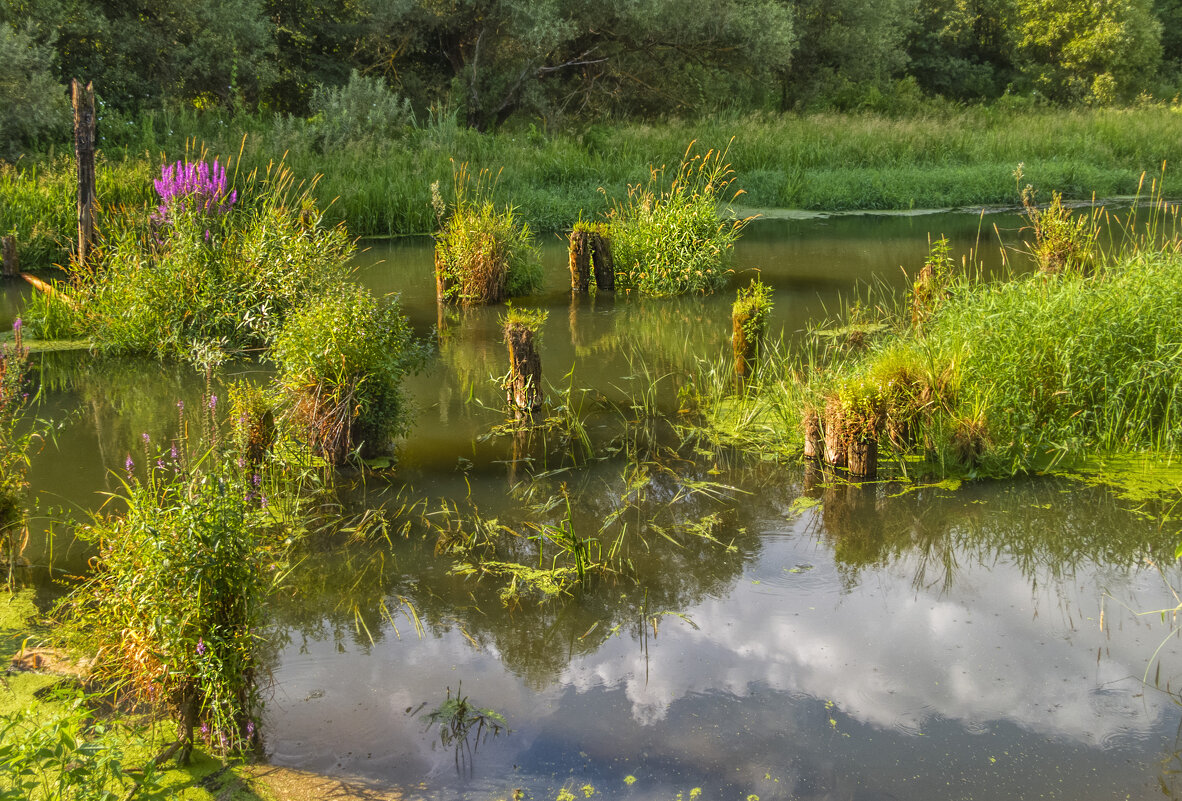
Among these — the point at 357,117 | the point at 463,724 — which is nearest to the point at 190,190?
the point at 463,724

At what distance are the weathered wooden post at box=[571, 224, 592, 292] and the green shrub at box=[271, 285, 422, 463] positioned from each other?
500cm

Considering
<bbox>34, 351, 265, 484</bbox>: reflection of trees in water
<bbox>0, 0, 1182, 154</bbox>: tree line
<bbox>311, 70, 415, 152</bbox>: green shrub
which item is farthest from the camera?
<bbox>0, 0, 1182, 154</bbox>: tree line

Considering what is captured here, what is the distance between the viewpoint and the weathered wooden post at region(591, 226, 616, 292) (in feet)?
34.2

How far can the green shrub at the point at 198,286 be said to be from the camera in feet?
26.3

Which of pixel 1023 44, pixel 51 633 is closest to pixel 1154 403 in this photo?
pixel 51 633

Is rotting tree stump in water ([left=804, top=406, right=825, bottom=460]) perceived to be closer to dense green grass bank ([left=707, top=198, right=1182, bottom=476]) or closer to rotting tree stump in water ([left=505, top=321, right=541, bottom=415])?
dense green grass bank ([left=707, top=198, right=1182, bottom=476])

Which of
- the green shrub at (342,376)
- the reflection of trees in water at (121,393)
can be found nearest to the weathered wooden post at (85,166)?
the reflection of trees in water at (121,393)

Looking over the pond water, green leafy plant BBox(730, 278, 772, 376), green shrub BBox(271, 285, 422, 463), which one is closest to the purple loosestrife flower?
the pond water

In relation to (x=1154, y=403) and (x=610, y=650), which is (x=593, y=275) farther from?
(x=610, y=650)

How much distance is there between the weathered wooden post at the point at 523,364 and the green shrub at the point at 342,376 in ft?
2.88

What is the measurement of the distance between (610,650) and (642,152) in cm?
1557

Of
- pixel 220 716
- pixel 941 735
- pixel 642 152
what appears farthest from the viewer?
pixel 642 152

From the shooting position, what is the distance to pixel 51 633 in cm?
390

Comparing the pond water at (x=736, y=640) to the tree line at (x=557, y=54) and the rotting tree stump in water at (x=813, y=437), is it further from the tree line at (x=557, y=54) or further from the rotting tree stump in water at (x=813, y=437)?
the tree line at (x=557, y=54)
